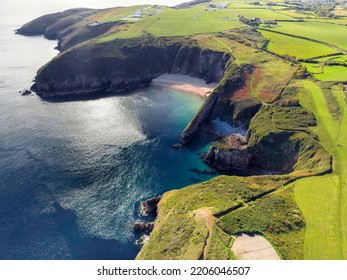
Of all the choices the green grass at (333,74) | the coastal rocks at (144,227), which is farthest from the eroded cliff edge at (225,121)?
the green grass at (333,74)

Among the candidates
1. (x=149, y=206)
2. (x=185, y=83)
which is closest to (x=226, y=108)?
(x=185, y=83)

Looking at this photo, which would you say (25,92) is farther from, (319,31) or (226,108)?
(319,31)

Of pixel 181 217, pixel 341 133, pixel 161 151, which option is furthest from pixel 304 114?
pixel 181 217

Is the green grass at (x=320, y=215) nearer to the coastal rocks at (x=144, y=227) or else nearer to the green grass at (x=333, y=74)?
the coastal rocks at (x=144, y=227)

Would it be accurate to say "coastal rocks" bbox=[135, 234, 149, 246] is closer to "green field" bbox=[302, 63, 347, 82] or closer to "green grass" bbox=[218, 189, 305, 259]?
"green grass" bbox=[218, 189, 305, 259]

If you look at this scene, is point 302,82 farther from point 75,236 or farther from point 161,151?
point 75,236

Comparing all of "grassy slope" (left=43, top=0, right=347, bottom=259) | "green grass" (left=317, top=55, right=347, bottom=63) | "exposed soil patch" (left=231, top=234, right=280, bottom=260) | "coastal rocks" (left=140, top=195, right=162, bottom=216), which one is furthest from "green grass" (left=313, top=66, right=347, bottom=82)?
"exposed soil patch" (left=231, top=234, right=280, bottom=260)
